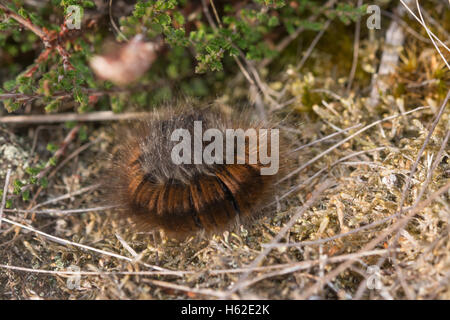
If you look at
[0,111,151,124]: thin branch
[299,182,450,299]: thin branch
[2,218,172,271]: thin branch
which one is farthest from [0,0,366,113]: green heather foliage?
[299,182,450,299]: thin branch

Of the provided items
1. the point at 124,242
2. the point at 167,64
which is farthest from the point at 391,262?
the point at 167,64

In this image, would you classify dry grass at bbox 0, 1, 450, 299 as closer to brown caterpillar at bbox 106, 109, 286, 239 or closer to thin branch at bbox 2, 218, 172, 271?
thin branch at bbox 2, 218, 172, 271

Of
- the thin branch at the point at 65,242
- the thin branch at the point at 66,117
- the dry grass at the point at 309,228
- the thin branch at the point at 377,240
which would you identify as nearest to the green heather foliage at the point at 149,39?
the thin branch at the point at 66,117

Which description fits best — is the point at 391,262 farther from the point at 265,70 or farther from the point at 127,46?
the point at 127,46

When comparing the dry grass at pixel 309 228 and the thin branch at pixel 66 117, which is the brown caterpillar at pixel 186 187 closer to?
the dry grass at pixel 309 228

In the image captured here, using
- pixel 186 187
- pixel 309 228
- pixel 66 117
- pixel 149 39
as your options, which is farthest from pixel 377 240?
pixel 66 117

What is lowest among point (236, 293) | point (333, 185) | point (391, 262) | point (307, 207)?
point (236, 293)
